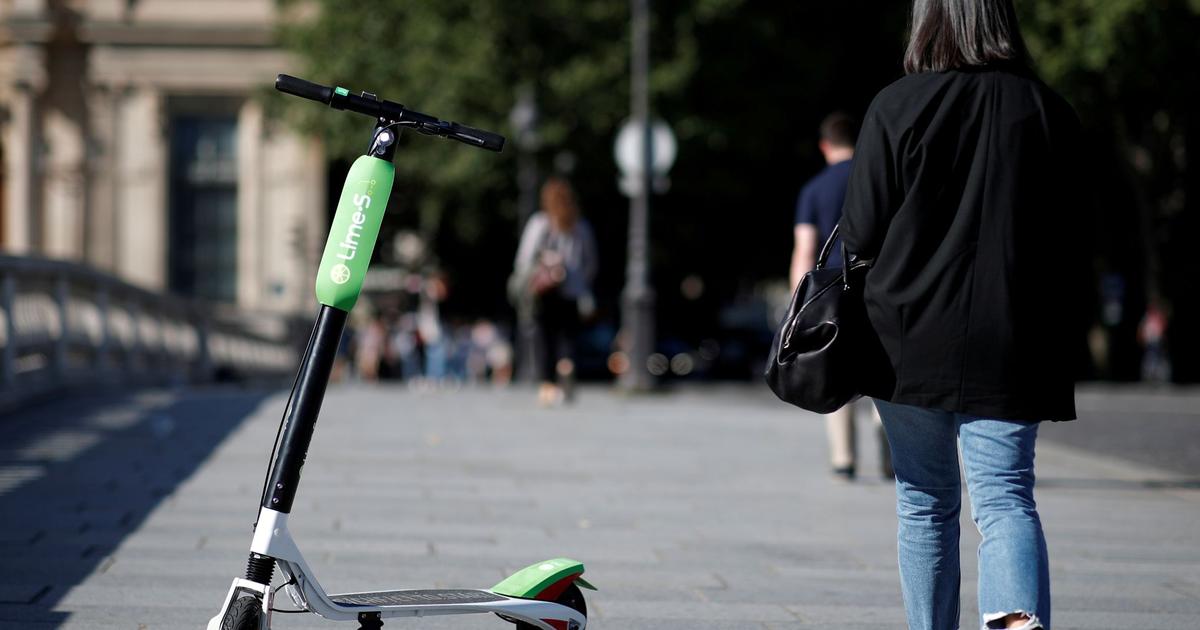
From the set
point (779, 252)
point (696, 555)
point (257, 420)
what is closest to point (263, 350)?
point (779, 252)

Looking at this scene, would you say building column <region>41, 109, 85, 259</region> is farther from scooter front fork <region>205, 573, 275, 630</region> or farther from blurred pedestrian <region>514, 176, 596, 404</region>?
scooter front fork <region>205, 573, 275, 630</region>

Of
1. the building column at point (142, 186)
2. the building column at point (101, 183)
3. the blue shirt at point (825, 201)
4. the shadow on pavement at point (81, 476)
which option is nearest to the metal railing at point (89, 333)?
the shadow on pavement at point (81, 476)

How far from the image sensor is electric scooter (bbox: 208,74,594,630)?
3580 millimetres

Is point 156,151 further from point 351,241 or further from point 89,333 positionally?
point 351,241

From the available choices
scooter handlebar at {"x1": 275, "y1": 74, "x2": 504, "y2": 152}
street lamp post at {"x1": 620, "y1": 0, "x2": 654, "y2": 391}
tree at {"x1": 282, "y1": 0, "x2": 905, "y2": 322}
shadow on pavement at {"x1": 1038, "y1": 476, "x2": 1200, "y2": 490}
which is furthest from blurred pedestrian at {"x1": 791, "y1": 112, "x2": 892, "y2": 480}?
tree at {"x1": 282, "y1": 0, "x2": 905, "y2": 322}

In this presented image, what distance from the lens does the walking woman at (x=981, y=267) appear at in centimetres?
365

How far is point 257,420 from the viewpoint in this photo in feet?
37.6

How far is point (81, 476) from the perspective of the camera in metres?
8.02

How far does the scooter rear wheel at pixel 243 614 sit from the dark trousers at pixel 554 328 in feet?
31.1

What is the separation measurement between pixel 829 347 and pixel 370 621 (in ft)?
4.05

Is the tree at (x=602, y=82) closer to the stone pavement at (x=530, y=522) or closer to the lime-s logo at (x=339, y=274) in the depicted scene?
the stone pavement at (x=530, y=522)

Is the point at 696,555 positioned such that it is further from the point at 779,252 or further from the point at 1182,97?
the point at 779,252

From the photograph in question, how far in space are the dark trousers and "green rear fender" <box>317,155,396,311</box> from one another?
9296 mm

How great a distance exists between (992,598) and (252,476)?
5.22 m
